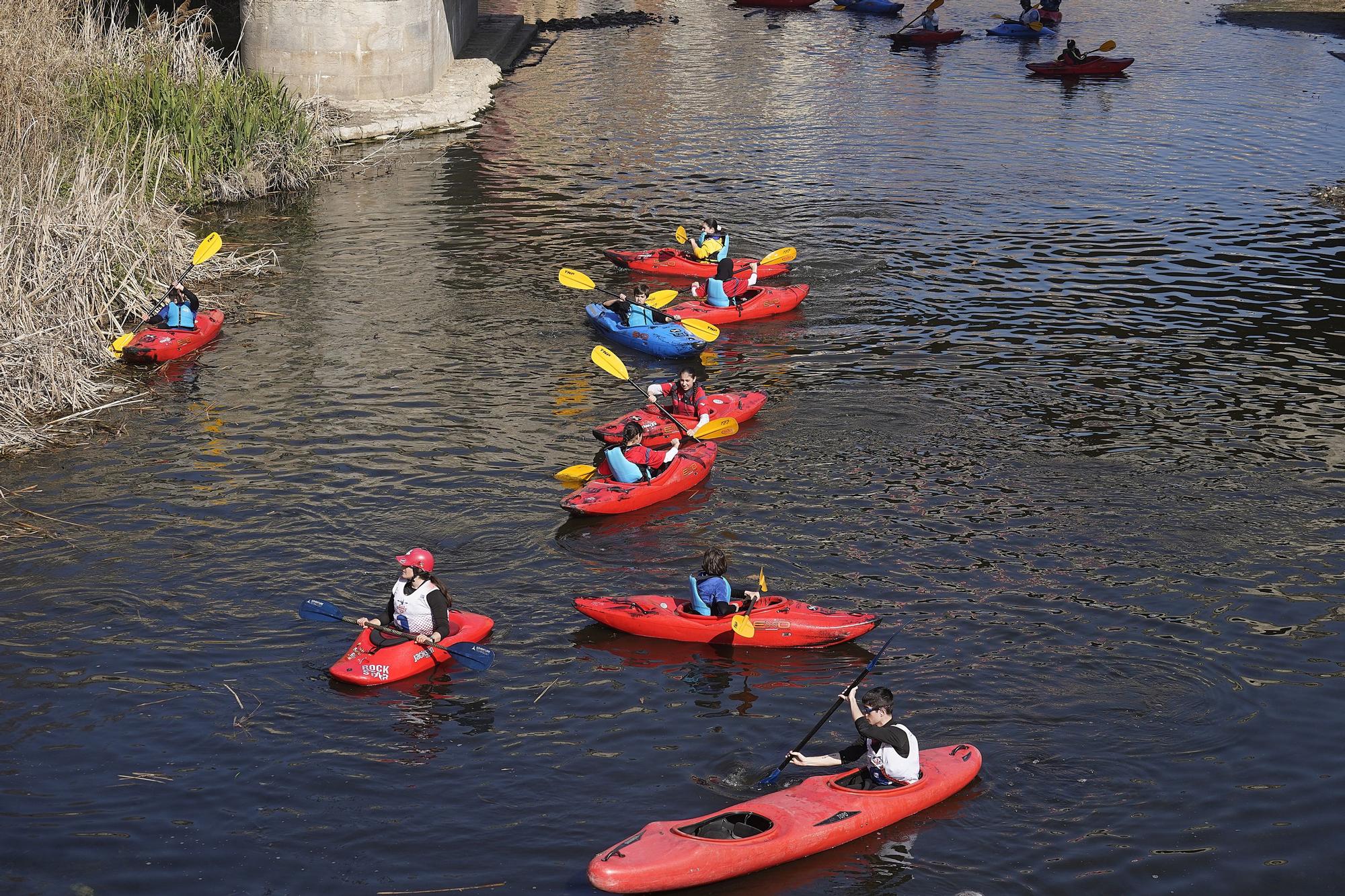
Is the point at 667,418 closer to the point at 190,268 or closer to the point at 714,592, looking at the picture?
the point at 714,592

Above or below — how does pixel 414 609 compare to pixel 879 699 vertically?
below

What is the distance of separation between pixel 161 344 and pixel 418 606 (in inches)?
377

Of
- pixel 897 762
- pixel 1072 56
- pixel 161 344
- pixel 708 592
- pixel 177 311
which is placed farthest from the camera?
pixel 1072 56

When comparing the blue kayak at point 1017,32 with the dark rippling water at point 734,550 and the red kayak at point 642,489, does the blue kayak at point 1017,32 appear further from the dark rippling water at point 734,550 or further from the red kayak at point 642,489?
the red kayak at point 642,489

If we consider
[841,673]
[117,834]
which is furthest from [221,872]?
[841,673]

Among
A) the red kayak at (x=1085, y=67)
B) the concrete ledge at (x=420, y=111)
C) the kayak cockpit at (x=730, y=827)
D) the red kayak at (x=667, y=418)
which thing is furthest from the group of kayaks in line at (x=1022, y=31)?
the kayak cockpit at (x=730, y=827)

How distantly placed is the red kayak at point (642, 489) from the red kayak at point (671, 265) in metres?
8.15

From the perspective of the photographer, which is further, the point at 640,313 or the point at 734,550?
the point at 640,313

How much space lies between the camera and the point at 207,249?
23078 mm

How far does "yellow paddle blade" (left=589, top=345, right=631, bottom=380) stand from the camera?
64.9 feet

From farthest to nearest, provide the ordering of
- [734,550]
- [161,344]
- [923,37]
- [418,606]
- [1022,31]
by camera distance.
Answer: [1022,31], [923,37], [161,344], [734,550], [418,606]

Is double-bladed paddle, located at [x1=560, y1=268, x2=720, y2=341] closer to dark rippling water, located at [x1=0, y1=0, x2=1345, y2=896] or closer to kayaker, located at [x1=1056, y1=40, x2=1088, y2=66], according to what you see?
dark rippling water, located at [x1=0, y1=0, x2=1345, y2=896]

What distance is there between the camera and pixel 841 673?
13820 millimetres

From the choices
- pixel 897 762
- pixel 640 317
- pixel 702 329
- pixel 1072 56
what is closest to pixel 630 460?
pixel 702 329
